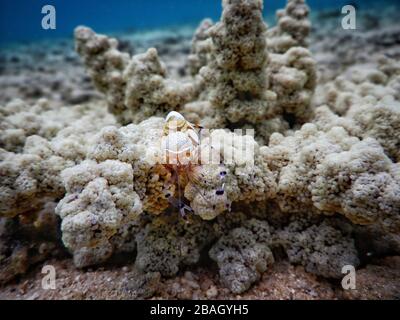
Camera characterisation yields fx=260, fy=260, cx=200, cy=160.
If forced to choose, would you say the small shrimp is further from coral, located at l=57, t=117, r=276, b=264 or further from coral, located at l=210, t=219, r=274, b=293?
coral, located at l=210, t=219, r=274, b=293

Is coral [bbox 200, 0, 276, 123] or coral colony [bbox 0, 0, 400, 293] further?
coral [bbox 200, 0, 276, 123]

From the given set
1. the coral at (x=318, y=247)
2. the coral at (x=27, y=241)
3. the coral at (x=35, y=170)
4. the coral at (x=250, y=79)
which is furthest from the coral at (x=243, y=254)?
the coral at (x=27, y=241)

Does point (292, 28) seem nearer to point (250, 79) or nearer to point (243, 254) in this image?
point (250, 79)

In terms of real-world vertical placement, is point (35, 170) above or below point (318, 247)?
above

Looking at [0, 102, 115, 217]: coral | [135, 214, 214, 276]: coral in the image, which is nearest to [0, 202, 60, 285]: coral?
[0, 102, 115, 217]: coral

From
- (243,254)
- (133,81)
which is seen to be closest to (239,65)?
(133,81)

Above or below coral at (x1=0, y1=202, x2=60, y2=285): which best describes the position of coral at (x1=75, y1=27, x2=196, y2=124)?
above
